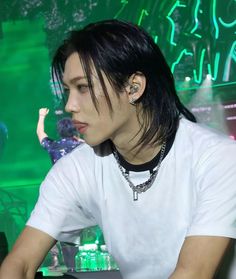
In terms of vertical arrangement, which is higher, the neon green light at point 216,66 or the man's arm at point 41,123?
the neon green light at point 216,66

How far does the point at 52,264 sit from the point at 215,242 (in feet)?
7.41

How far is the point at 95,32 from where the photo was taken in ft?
3.77

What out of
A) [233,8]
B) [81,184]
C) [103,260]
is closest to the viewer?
[81,184]

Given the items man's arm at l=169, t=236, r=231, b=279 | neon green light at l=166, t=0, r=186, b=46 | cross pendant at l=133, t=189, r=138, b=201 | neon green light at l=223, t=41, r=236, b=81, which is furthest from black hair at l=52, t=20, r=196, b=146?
neon green light at l=166, t=0, r=186, b=46

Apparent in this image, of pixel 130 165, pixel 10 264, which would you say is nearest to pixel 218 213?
pixel 130 165

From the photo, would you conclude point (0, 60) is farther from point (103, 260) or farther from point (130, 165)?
point (130, 165)

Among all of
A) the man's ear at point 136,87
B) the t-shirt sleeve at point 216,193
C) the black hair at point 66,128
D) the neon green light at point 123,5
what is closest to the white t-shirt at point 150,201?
the t-shirt sleeve at point 216,193

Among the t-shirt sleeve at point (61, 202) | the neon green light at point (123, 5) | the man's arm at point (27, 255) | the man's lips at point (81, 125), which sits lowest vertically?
the man's arm at point (27, 255)

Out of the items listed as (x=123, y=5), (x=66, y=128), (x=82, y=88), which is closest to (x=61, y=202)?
(x=82, y=88)

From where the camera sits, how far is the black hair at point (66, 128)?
3.23 meters

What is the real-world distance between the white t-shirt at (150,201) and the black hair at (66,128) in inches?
75.5

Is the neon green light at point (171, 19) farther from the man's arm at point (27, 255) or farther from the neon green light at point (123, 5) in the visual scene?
the man's arm at point (27, 255)

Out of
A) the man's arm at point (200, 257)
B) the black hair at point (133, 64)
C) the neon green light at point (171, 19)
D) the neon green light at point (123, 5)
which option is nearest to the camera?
the man's arm at point (200, 257)

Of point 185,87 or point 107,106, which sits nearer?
point 107,106
